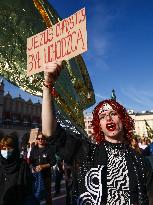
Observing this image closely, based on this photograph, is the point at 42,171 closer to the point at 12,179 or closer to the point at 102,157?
the point at 12,179

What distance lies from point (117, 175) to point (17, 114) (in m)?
56.5

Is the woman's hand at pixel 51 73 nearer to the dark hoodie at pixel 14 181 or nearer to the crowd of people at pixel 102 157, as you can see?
the crowd of people at pixel 102 157

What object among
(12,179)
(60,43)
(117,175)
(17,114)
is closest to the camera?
(117,175)

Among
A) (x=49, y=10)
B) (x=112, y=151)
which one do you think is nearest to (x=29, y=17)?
(x=49, y=10)

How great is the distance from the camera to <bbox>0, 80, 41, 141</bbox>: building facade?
5381 cm

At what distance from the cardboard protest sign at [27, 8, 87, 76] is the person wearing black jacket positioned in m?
1.96

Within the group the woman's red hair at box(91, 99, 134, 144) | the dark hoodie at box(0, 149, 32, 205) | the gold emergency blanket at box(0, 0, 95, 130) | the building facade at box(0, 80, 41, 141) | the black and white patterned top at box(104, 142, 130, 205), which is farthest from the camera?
the building facade at box(0, 80, 41, 141)

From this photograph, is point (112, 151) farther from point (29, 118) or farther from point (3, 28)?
point (29, 118)

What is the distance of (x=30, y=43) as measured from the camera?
275cm

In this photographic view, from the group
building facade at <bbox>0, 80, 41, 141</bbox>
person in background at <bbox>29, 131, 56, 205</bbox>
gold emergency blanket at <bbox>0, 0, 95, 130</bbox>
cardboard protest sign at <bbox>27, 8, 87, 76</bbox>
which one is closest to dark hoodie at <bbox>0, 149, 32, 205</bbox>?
gold emergency blanket at <bbox>0, 0, 95, 130</bbox>

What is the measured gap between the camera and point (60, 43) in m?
2.56

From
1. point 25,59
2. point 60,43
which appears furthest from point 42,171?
point 60,43

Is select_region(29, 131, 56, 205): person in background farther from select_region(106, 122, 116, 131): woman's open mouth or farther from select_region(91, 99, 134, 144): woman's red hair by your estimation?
select_region(106, 122, 116, 131): woman's open mouth

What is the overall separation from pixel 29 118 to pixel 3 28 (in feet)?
189
